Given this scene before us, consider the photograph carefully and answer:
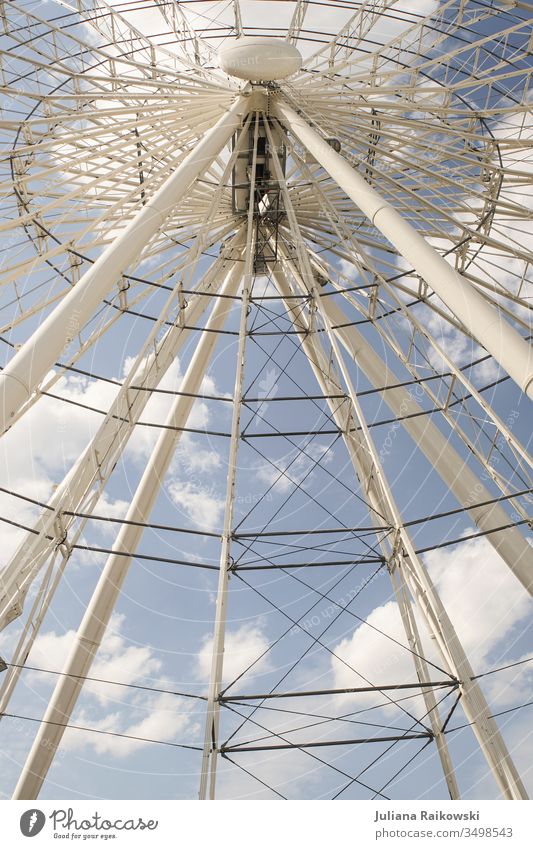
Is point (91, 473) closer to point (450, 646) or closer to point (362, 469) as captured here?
point (362, 469)

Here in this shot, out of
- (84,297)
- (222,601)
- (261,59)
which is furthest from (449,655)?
(261,59)

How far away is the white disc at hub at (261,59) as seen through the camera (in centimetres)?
2252

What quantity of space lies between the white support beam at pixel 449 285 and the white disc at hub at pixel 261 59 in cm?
434

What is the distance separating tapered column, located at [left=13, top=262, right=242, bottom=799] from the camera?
850 inches

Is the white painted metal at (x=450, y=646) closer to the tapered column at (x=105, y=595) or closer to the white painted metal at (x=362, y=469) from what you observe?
the white painted metal at (x=362, y=469)

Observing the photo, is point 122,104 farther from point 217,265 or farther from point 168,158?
point 217,265

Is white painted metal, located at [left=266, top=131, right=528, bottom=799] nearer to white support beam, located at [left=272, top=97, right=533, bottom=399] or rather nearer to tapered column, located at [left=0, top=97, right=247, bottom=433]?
white support beam, located at [left=272, top=97, right=533, bottom=399]

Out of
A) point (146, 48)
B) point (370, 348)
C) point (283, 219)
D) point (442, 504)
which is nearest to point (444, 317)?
point (370, 348)

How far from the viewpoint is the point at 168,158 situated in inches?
1093

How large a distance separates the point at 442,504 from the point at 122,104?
803 inches

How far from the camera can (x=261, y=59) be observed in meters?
22.5

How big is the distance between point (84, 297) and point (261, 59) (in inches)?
460
